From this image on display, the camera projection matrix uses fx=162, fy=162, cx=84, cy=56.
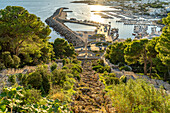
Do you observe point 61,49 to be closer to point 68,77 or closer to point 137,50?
point 137,50

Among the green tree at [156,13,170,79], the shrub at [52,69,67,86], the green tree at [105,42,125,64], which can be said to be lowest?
the green tree at [105,42,125,64]

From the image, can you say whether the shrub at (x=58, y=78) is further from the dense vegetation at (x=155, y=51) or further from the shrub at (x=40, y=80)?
the dense vegetation at (x=155, y=51)

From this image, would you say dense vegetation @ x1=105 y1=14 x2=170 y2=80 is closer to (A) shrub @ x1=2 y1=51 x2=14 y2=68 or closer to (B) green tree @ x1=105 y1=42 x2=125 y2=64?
(B) green tree @ x1=105 y1=42 x2=125 y2=64

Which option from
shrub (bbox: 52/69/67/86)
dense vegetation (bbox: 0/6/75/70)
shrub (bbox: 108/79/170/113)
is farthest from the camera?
dense vegetation (bbox: 0/6/75/70)

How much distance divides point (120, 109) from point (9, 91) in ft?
17.0

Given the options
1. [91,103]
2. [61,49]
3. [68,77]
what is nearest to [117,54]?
[61,49]

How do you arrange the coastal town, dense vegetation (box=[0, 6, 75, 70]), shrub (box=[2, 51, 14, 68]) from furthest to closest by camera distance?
dense vegetation (box=[0, 6, 75, 70]) < shrub (box=[2, 51, 14, 68]) < the coastal town

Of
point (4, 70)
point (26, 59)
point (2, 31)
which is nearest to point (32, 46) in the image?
point (26, 59)

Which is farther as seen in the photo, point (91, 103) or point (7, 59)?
point (7, 59)

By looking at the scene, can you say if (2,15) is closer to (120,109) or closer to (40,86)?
(40,86)

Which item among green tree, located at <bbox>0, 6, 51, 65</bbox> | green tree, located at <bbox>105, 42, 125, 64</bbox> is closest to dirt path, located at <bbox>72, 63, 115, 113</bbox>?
green tree, located at <bbox>0, 6, 51, 65</bbox>

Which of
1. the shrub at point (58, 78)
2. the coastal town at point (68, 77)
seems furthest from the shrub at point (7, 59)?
the shrub at point (58, 78)

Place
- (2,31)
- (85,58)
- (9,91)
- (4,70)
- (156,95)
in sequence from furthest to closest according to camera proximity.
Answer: (85,58), (2,31), (4,70), (156,95), (9,91)

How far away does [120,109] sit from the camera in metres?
7.83
